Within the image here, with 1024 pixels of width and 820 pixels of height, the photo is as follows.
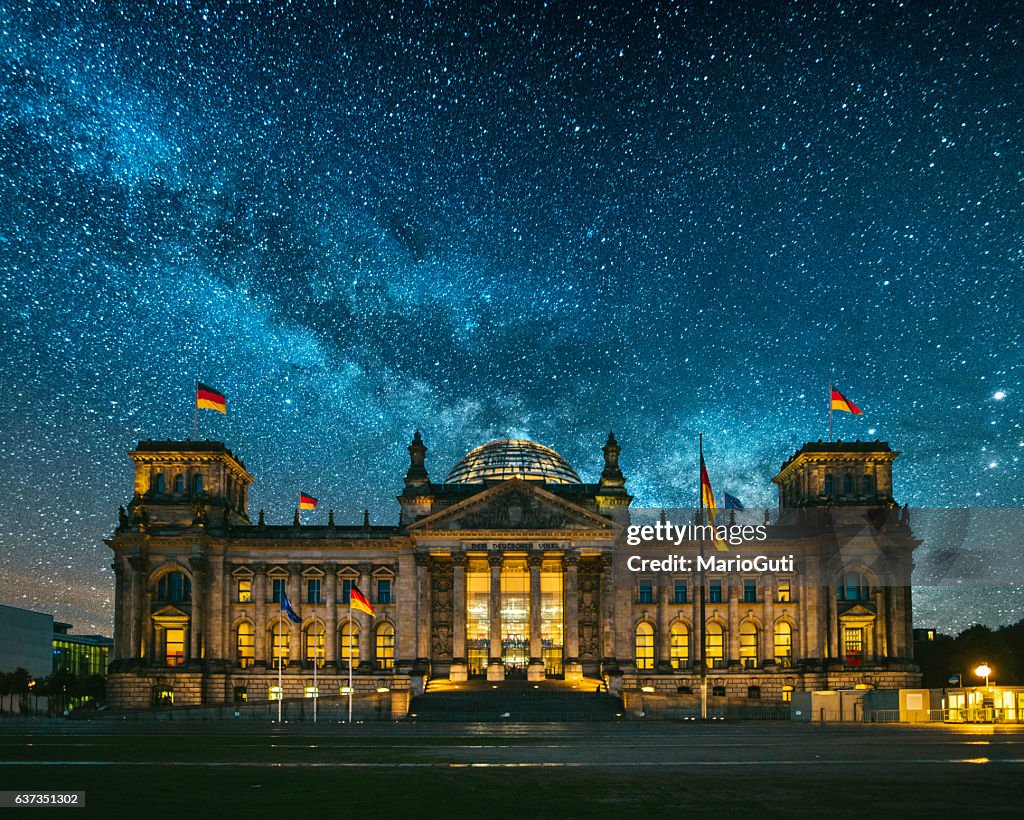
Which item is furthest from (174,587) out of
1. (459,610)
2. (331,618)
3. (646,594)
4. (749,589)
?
(749,589)

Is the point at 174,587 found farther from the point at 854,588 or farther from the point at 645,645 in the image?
the point at 854,588

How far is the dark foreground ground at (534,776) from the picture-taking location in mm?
20781

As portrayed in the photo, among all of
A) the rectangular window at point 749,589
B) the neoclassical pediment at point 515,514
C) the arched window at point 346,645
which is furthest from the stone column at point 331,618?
the rectangular window at point 749,589

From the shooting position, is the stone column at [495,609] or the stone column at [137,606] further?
the stone column at [495,609]

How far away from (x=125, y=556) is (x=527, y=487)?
37127 mm

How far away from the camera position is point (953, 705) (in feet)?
215

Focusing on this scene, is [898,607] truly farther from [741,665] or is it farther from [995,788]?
[995,788]

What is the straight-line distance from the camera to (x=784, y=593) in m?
105

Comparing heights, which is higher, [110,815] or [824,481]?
[824,481]

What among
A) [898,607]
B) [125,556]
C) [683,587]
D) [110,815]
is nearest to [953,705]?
[898,607]

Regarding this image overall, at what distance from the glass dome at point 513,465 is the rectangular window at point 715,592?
20.2m

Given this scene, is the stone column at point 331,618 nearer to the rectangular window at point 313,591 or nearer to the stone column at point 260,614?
the rectangular window at point 313,591

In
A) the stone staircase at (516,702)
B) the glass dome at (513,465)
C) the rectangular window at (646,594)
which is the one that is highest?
the glass dome at (513,465)

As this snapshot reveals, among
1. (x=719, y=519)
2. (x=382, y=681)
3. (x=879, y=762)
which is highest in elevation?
(x=719, y=519)
